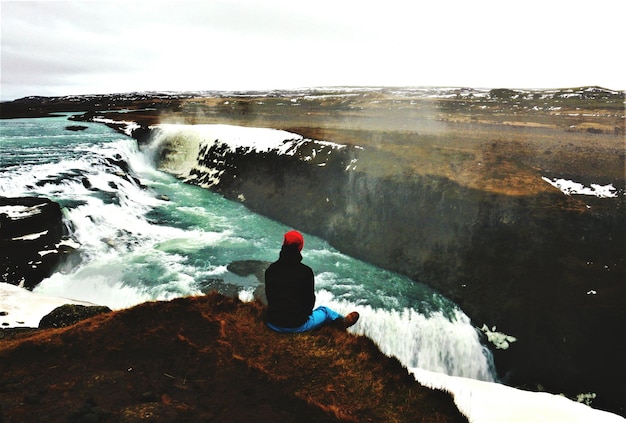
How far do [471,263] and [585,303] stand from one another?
3.99m

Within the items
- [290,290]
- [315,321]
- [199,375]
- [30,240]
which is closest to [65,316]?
[199,375]

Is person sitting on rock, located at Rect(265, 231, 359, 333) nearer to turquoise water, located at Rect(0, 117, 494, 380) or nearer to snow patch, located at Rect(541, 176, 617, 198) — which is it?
turquoise water, located at Rect(0, 117, 494, 380)

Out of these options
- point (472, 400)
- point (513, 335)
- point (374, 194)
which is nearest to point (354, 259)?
point (374, 194)

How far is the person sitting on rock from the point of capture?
227 inches

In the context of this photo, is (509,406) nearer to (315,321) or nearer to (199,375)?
(315,321)

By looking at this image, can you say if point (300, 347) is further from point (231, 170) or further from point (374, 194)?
point (231, 170)

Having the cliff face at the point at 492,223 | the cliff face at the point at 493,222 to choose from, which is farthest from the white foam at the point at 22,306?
the cliff face at the point at 493,222

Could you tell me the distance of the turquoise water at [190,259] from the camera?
11945mm

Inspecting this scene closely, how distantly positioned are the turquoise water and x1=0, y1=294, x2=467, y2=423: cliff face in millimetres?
6273

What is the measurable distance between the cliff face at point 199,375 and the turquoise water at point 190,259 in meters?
6.27

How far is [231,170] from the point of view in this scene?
28.0 meters

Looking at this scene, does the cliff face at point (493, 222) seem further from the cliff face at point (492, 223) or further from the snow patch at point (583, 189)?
the snow patch at point (583, 189)

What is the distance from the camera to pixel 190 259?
15.5 meters

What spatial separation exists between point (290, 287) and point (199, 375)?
1793mm
